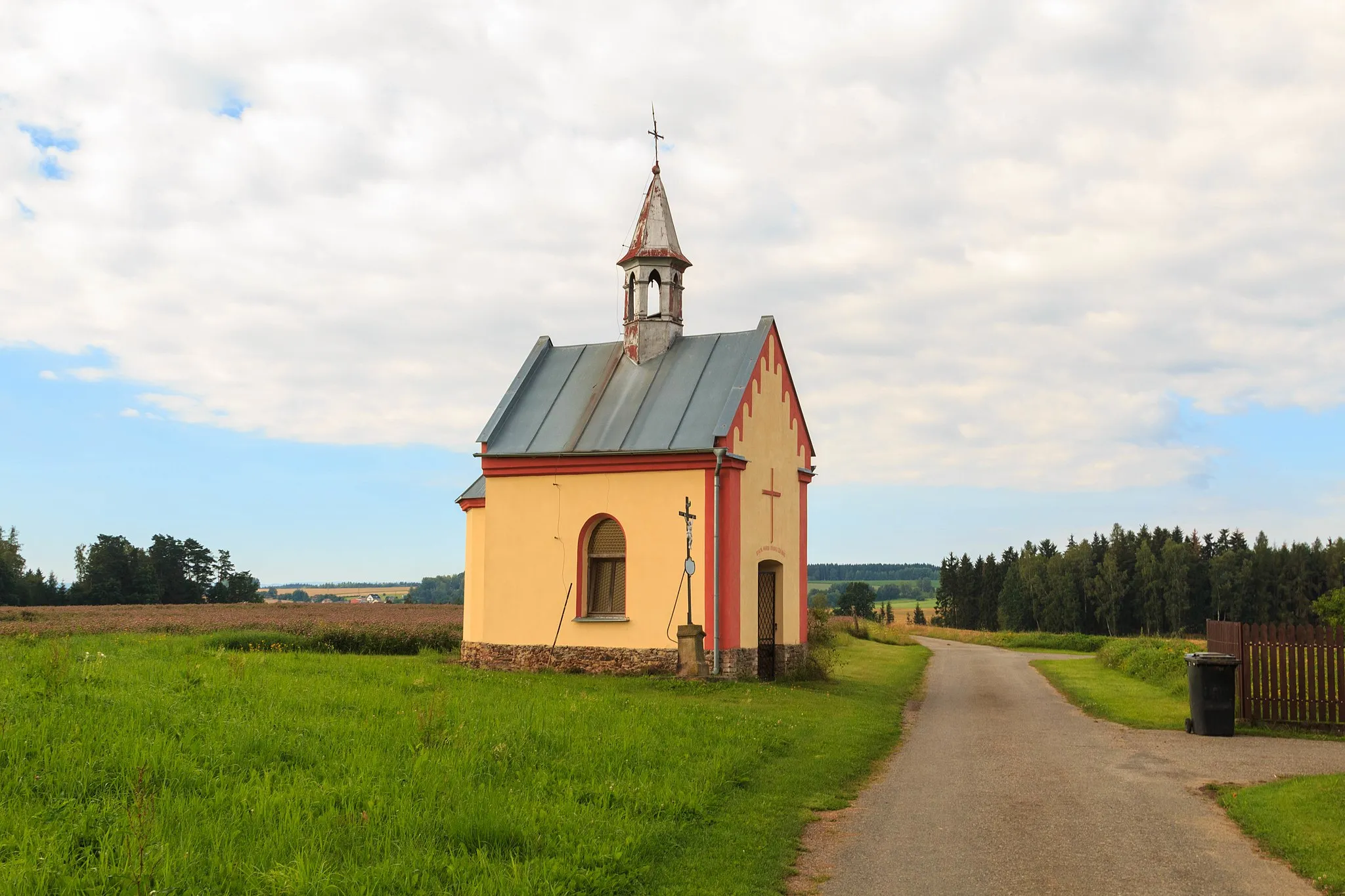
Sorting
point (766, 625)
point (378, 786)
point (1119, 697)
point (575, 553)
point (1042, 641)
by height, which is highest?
point (575, 553)

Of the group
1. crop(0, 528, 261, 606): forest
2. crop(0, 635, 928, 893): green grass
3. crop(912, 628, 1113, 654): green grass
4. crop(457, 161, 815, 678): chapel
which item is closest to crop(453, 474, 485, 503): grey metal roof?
crop(457, 161, 815, 678): chapel

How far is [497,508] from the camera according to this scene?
23.1 m

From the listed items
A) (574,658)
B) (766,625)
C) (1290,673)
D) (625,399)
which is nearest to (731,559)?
(766,625)

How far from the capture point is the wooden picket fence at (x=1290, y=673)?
15461 millimetres

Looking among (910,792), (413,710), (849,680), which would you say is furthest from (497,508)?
(910,792)

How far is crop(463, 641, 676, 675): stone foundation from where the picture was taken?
818 inches

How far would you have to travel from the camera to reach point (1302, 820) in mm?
9062

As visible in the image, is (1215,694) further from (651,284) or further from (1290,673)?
(651,284)

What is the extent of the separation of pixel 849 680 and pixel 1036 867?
53.4 feet

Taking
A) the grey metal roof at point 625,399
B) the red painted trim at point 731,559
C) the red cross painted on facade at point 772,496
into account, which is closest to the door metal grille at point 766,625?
the red cross painted on facade at point 772,496

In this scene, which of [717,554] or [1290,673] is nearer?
[1290,673]

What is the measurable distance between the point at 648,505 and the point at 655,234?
7187 mm

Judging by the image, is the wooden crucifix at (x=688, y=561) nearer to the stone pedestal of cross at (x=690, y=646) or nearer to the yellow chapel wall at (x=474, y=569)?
the stone pedestal of cross at (x=690, y=646)

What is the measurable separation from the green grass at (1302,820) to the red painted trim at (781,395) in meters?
12.4
